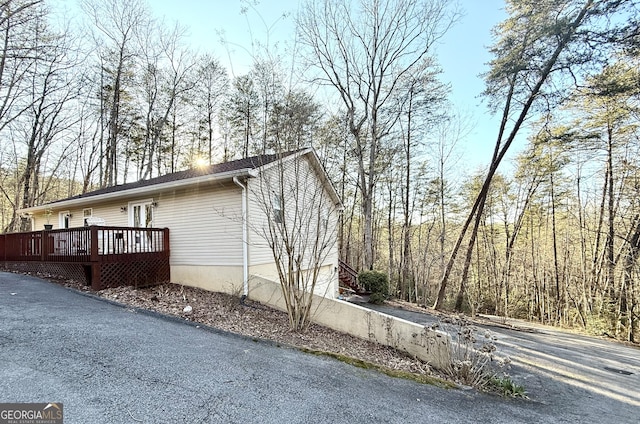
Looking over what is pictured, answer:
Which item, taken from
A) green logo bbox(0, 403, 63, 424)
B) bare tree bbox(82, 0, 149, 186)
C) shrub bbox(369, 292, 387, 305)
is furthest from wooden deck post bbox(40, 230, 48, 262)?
shrub bbox(369, 292, 387, 305)

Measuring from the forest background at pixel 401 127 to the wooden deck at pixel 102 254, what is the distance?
4159 mm

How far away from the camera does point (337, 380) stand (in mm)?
3650

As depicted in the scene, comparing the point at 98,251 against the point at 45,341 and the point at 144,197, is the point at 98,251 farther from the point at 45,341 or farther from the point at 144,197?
the point at 45,341

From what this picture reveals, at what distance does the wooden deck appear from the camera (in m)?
6.92

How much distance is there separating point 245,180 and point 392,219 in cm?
1220

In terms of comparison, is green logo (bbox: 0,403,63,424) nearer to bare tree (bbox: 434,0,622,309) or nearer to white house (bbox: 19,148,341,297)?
white house (bbox: 19,148,341,297)

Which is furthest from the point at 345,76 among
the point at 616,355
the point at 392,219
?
the point at 616,355

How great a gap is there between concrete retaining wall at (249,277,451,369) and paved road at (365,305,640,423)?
131 cm

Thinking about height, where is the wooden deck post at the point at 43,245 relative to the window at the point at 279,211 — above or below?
below

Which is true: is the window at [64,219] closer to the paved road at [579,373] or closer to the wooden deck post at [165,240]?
the wooden deck post at [165,240]

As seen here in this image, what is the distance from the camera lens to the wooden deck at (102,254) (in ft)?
22.7

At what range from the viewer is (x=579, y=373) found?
5.21 metres

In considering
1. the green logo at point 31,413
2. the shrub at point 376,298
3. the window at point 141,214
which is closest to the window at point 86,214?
the window at point 141,214

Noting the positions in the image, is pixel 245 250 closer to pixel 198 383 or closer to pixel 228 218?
pixel 228 218
